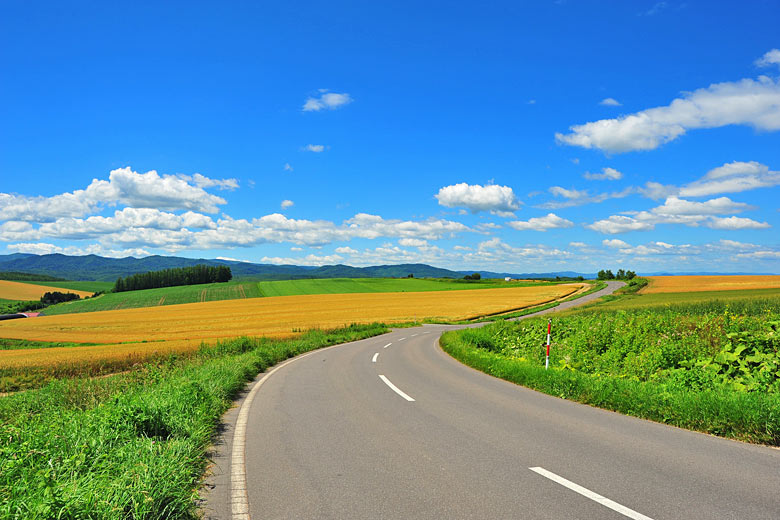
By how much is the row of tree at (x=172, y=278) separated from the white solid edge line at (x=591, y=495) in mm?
132738

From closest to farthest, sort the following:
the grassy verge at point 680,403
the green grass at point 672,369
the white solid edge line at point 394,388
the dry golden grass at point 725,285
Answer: the grassy verge at point 680,403 → the green grass at point 672,369 → the white solid edge line at point 394,388 → the dry golden grass at point 725,285

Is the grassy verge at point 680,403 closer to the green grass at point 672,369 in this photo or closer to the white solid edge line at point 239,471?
the green grass at point 672,369

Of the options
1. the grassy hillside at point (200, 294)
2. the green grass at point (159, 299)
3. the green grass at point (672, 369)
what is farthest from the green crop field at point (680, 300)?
the green grass at point (159, 299)

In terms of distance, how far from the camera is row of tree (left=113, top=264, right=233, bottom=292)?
399 ft

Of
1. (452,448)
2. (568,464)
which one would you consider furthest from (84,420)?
(568,464)

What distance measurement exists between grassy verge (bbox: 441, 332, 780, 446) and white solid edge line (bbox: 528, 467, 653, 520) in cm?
350

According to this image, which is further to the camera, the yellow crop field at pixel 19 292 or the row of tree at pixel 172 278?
the row of tree at pixel 172 278

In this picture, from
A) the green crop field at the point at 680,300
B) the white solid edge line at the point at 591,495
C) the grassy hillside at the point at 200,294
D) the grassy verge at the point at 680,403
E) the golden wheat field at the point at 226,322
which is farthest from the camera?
the grassy hillside at the point at 200,294

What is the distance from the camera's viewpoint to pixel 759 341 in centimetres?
973

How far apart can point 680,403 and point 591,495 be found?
13.5 feet

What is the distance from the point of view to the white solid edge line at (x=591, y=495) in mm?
4087

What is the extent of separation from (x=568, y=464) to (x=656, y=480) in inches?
36.7

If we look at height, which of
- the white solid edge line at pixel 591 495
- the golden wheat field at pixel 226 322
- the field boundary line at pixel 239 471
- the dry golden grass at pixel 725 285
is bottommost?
the golden wheat field at pixel 226 322

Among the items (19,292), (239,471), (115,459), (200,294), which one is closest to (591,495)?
(239,471)
